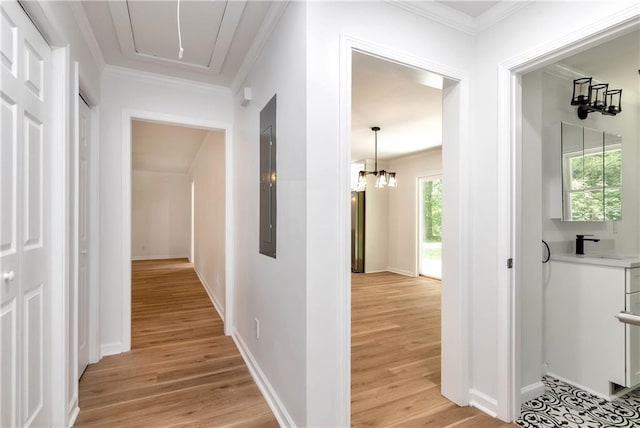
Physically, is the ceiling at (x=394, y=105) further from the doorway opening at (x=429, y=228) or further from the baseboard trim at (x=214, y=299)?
the baseboard trim at (x=214, y=299)

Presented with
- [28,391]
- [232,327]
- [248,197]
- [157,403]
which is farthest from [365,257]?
[28,391]

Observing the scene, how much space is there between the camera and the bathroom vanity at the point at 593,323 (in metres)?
2.13

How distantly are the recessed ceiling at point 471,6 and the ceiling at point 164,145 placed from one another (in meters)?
2.75

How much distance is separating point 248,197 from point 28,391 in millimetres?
1697

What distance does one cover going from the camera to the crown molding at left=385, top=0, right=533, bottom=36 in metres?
1.84

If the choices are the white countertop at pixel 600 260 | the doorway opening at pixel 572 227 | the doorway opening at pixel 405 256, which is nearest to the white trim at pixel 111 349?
the doorway opening at pixel 405 256

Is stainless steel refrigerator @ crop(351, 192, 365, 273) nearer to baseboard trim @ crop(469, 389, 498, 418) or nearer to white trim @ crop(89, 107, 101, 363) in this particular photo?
baseboard trim @ crop(469, 389, 498, 418)

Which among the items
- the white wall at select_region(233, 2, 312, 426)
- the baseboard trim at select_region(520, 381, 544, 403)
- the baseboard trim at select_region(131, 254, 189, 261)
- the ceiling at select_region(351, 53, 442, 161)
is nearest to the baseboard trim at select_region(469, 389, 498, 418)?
the baseboard trim at select_region(520, 381, 544, 403)

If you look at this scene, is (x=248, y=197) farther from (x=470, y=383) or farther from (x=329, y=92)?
(x=470, y=383)

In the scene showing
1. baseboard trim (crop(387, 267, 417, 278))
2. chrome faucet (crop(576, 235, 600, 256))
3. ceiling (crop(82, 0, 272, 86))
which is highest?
ceiling (crop(82, 0, 272, 86))

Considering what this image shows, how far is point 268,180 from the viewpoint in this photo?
2125mm

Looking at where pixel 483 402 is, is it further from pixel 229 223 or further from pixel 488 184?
pixel 229 223

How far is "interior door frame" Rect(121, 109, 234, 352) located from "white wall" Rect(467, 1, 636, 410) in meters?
2.25

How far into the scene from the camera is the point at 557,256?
8.20ft
